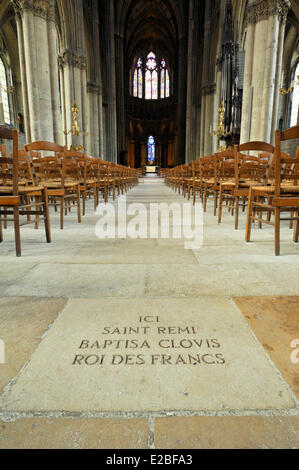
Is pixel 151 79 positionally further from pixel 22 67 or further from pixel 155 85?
Result: pixel 22 67

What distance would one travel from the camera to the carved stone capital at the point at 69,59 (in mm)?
14219

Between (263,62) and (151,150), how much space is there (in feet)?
111

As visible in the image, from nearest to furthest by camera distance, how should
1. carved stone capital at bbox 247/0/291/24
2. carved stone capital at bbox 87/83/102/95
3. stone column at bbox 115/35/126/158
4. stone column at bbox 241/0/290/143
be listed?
carved stone capital at bbox 247/0/291/24 < stone column at bbox 241/0/290/143 < carved stone capital at bbox 87/83/102/95 < stone column at bbox 115/35/126/158

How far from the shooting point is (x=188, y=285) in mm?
1917

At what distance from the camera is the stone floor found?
32.5 inches

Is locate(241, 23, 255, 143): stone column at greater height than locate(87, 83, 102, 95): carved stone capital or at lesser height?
lesser

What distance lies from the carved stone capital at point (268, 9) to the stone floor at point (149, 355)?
995cm

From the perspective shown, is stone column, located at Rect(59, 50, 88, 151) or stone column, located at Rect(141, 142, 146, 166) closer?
stone column, located at Rect(59, 50, 88, 151)

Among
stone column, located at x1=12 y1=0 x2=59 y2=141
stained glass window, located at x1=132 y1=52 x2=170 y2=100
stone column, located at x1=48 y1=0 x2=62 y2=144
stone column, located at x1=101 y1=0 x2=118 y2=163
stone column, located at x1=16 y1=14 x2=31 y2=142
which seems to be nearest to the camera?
stone column, located at x1=12 y1=0 x2=59 y2=141

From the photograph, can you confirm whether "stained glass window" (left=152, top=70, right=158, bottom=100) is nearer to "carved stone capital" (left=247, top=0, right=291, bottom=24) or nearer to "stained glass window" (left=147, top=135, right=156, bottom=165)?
"stained glass window" (left=147, top=135, right=156, bottom=165)

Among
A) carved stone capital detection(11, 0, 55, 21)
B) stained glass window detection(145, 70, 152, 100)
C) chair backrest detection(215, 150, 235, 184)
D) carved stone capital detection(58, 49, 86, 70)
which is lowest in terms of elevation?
chair backrest detection(215, 150, 235, 184)

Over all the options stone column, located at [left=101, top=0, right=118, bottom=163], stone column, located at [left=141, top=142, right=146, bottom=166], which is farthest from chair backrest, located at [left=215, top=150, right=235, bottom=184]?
stone column, located at [left=141, top=142, right=146, bottom=166]

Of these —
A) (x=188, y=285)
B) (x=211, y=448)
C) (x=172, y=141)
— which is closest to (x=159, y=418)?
(x=211, y=448)

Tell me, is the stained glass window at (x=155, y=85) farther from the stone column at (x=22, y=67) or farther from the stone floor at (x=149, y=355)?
the stone floor at (x=149, y=355)
